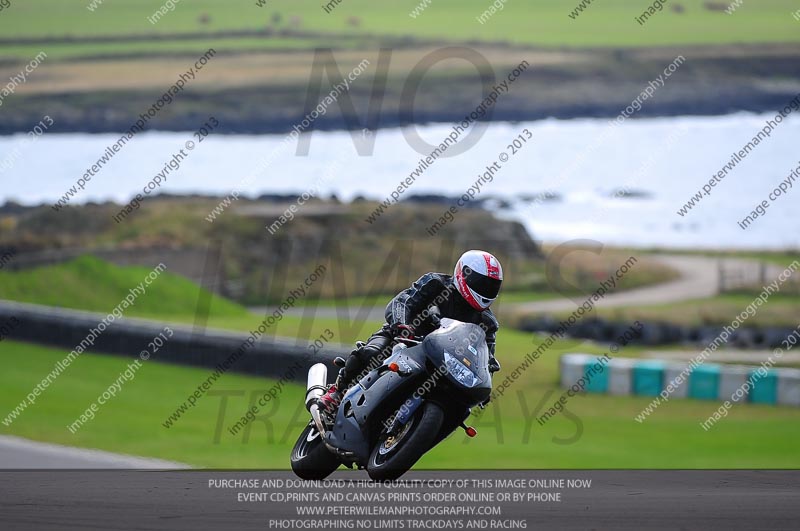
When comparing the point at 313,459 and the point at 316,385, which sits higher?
the point at 316,385

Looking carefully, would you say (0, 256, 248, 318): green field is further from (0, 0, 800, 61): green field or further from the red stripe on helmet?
the red stripe on helmet

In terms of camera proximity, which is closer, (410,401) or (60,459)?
(410,401)

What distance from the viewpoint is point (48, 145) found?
36.9 meters

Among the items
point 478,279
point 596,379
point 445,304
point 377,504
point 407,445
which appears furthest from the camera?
point 596,379

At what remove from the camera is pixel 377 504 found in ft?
23.2

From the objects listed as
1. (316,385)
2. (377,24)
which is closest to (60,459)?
(316,385)

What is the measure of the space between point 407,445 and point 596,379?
436 inches

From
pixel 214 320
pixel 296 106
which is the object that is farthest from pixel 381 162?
pixel 214 320

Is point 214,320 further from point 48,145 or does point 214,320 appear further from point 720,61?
point 720,61

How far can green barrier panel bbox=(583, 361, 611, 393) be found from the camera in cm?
1808

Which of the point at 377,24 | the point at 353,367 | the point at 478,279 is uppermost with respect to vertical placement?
the point at 478,279

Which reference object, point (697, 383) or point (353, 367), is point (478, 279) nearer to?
point (353, 367)

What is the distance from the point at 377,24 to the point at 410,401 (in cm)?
3214

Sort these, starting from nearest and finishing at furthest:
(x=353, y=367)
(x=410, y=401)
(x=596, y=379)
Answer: (x=410, y=401)
(x=353, y=367)
(x=596, y=379)
